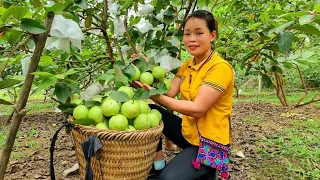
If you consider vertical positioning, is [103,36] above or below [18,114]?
above

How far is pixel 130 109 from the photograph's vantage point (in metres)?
1.28

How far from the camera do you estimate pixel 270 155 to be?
2369 mm

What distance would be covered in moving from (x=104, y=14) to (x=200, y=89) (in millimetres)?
662

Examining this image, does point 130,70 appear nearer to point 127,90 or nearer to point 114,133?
point 127,90

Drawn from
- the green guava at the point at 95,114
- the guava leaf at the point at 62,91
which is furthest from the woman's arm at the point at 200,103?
the guava leaf at the point at 62,91

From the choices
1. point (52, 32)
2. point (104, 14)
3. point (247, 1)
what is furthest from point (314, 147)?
point (52, 32)

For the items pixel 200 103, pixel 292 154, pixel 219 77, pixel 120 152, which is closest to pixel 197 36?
pixel 219 77

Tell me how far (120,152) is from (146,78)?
0.40m

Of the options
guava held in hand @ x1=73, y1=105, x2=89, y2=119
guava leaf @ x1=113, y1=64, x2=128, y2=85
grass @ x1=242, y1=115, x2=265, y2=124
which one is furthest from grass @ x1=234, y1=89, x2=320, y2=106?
guava held in hand @ x1=73, y1=105, x2=89, y2=119

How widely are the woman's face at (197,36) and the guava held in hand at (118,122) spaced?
57cm

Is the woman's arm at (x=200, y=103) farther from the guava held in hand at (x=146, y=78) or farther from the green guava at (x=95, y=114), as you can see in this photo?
the green guava at (x=95, y=114)

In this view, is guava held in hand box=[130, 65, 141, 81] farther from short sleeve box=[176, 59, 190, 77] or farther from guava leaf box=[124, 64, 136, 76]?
short sleeve box=[176, 59, 190, 77]

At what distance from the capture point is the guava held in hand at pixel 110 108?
4.16ft

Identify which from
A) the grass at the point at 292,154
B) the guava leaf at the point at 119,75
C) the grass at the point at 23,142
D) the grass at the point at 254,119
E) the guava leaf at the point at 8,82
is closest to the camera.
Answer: the guava leaf at the point at 8,82
